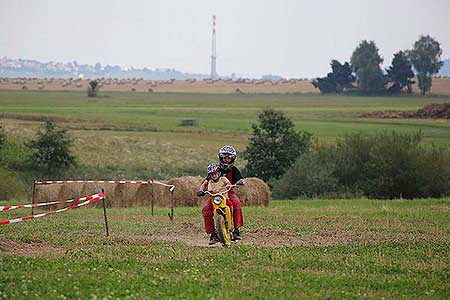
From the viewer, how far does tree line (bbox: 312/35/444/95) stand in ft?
489

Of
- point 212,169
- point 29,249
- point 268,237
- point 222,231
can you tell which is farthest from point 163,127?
point 29,249

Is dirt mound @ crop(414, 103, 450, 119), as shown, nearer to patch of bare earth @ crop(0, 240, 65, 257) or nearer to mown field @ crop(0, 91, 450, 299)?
mown field @ crop(0, 91, 450, 299)

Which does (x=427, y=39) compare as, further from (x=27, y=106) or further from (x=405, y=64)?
(x=27, y=106)

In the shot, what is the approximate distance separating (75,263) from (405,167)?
116ft

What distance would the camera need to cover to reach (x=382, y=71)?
498ft

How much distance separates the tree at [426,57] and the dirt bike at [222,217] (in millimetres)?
140241

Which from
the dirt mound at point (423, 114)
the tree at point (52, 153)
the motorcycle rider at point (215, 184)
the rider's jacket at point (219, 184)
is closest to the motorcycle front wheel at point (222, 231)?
the motorcycle rider at point (215, 184)

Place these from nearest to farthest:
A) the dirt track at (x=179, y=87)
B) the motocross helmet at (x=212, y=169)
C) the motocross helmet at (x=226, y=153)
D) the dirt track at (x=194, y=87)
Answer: the motocross helmet at (x=212, y=169)
the motocross helmet at (x=226, y=153)
the dirt track at (x=194, y=87)
the dirt track at (x=179, y=87)

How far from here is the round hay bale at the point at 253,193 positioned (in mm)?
33219

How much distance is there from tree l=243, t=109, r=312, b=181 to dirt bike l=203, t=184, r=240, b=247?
34641 millimetres

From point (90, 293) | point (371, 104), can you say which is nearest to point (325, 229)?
point (90, 293)

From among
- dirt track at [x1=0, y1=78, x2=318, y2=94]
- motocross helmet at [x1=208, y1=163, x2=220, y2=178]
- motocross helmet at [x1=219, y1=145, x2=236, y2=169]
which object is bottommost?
dirt track at [x1=0, y1=78, x2=318, y2=94]

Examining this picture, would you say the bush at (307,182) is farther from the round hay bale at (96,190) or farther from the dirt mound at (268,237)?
the dirt mound at (268,237)

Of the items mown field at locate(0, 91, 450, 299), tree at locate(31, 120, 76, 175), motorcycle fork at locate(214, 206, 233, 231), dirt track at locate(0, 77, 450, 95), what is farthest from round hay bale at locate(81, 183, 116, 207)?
dirt track at locate(0, 77, 450, 95)
